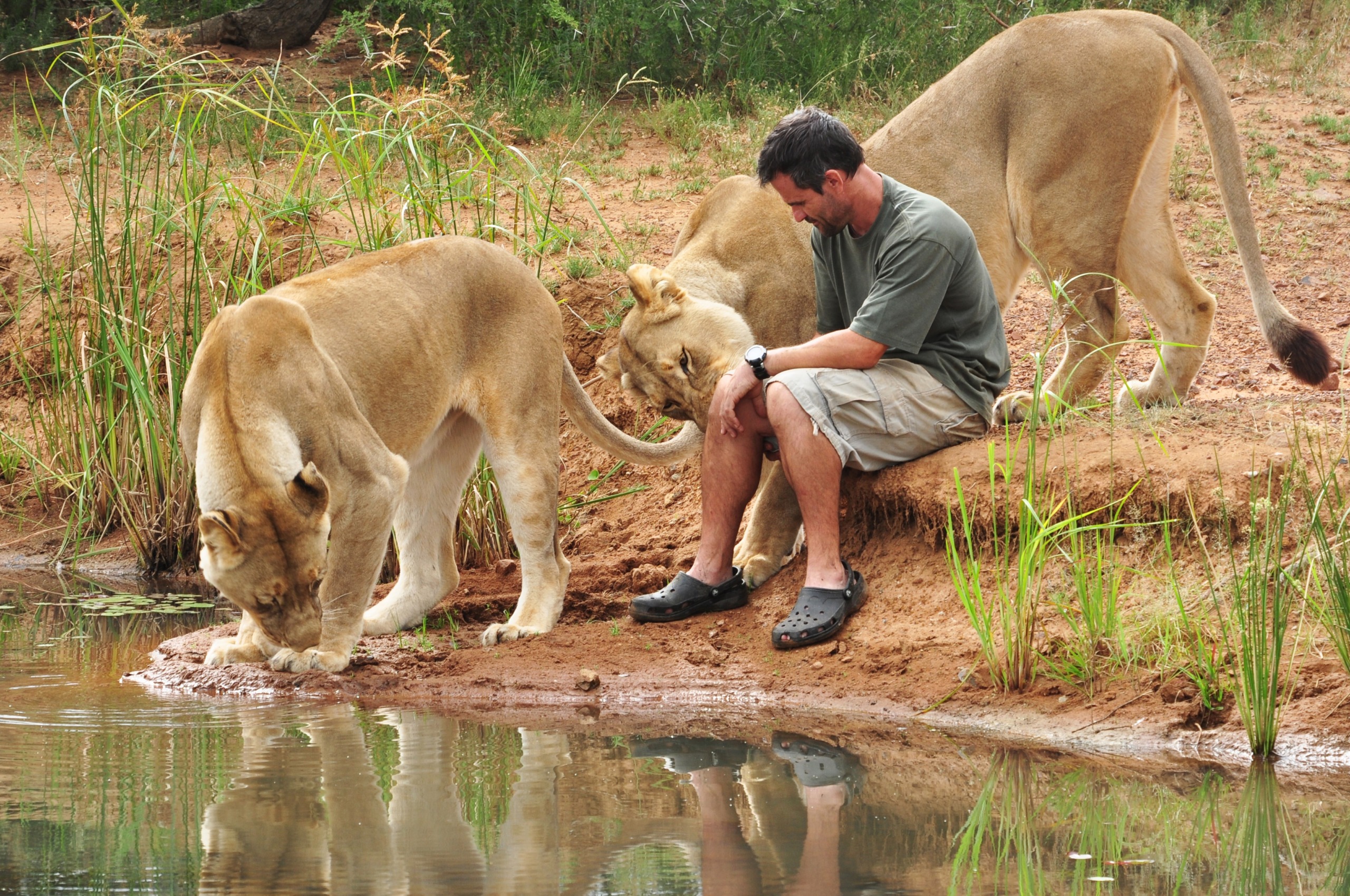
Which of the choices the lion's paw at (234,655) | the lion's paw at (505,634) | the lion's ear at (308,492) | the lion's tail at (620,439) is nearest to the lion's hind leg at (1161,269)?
the lion's tail at (620,439)

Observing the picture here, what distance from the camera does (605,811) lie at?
11.1 feet

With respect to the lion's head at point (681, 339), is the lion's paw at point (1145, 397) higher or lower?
lower

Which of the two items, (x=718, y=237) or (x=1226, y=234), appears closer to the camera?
(x=718, y=237)

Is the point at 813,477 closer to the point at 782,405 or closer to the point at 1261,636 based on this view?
the point at 782,405

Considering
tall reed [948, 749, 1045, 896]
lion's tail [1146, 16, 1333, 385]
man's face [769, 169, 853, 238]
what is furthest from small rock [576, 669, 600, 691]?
lion's tail [1146, 16, 1333, 385]

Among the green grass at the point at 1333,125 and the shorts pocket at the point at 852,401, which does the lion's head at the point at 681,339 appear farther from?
the green grass at the point at 1333,125

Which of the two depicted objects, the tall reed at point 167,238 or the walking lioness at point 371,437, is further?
the tall reed at point 167,238

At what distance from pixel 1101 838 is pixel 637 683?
2.04 metres

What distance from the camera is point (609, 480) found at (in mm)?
7832

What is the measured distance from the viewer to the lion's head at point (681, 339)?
5.70 metres

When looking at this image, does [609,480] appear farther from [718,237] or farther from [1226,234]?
[1226,234]

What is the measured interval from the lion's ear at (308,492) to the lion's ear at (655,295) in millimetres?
1728

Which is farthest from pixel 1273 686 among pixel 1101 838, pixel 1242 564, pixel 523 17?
pixel 523 17

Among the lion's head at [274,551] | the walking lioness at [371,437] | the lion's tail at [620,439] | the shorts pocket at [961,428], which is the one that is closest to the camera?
the lion's head at [274,551]
